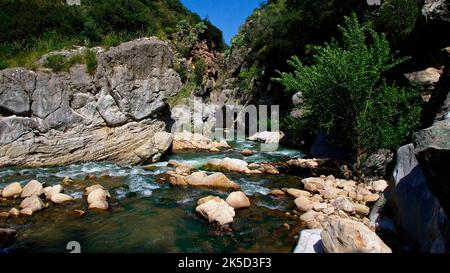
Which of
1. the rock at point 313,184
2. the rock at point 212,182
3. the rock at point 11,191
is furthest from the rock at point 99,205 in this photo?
the rock at point 313,184

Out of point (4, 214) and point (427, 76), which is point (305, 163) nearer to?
point (427, 76)

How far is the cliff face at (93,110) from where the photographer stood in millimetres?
11391

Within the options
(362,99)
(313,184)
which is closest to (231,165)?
(313,184)

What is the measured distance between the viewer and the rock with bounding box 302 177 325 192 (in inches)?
378

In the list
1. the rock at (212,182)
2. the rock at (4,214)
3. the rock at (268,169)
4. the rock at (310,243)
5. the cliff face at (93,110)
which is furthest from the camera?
the rock at (268,169)

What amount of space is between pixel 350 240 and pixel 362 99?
6.65 m

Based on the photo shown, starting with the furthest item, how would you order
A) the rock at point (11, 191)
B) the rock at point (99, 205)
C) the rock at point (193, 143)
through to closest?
the rock at point (193, 143)
the rock at point (11, 191)
the rock at point (99, 205)

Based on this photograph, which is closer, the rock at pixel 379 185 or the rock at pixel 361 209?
the rock at pixel 361 209

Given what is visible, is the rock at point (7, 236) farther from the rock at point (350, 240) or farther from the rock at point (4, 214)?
the rock at point (350, 240)

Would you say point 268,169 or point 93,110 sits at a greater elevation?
point 93,110

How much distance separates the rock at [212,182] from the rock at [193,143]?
24.5ft

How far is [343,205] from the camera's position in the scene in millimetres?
7672

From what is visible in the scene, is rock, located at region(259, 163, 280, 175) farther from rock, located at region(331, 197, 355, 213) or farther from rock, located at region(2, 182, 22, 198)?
rock, located at region(2, 182, 22, 198)

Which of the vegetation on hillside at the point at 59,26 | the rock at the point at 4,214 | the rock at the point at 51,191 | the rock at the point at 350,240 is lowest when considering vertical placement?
the rock at the point at 4,214
